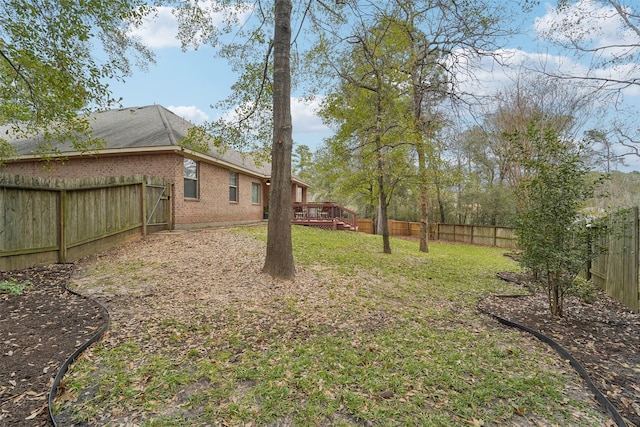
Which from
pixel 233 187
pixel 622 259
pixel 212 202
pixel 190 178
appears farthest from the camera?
pixel 233 187

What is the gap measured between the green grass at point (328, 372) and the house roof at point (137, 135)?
6.24 m

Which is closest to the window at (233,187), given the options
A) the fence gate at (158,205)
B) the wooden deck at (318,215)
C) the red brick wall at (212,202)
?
the red brick wall at (212,202)

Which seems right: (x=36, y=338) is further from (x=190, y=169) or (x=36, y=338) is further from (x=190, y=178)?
(x=190, y=169)

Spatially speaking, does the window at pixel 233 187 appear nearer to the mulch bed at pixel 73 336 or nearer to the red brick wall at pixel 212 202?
the red brick wall at pixel 212 202

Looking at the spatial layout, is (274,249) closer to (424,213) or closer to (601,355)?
(601,355)

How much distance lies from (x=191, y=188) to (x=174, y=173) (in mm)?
1142

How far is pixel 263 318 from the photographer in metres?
4.33

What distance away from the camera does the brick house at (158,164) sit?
416 inches

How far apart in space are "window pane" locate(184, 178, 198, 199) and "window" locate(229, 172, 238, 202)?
9.28ft

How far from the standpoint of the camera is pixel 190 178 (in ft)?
37.6

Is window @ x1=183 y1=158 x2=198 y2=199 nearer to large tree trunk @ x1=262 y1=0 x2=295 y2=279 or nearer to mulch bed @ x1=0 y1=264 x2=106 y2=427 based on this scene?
mulch bed @ x1=0 y1=264 x2=106 y2=427

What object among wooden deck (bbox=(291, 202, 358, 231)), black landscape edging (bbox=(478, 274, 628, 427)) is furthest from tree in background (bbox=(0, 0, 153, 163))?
wooden deck (bbox=(291, 202, 358, 231))

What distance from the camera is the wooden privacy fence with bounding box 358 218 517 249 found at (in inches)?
714

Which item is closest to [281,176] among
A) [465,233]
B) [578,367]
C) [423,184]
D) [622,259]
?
[578,367]
